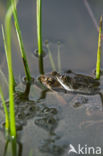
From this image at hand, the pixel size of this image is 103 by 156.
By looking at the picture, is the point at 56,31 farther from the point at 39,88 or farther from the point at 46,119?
the point at 46,119

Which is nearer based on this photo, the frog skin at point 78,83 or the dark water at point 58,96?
the dark water at point 58,96

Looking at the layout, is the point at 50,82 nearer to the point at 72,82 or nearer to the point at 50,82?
the point at 50,82

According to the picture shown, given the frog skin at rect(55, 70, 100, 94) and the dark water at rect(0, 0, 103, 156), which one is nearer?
the dark water at rect(0, 0, 103, 156)

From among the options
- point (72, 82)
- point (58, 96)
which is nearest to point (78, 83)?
point (72, 82)

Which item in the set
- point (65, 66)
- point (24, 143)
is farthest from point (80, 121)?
point (65, 66)

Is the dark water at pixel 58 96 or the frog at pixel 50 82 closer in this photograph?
the dark water at pixel 58 96
